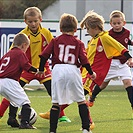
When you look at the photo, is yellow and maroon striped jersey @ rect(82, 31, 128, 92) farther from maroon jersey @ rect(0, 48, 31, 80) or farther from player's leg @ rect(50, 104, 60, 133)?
player's leg @ rect(50, 104, 60, 133)

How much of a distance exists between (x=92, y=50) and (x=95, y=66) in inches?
9.6

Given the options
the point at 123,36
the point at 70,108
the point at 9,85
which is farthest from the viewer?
the point at 70,108

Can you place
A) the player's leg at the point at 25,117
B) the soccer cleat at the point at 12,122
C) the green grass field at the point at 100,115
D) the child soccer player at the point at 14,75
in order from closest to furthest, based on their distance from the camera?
the child soccer player at the point at 14,75 → the player's leg at the point at 25,117 → the green grass field at the point at 100,115 → the soccer cleat at the point at 12,122

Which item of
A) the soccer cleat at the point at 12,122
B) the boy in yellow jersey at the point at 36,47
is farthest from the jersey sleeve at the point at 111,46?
the soccer cleat at the point at 12,122

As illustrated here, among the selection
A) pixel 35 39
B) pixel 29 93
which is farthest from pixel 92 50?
pixel 29 93

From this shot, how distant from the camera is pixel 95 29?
9117mm

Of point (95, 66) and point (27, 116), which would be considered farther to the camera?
point (95, 66)

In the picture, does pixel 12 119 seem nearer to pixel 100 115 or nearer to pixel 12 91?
pixel 12 91

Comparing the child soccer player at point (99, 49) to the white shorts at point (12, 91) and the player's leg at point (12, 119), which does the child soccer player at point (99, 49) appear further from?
the white shorts at point (12, 91)

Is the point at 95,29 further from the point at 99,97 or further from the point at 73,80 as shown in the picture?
the point at 99,97

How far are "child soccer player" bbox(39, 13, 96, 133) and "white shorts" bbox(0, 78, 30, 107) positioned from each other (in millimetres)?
633

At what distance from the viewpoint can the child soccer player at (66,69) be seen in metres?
8.09

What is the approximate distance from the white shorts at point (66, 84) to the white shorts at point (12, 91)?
720 mm

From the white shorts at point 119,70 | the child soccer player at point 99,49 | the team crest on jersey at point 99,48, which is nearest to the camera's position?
the child soccer player at point 99,49
